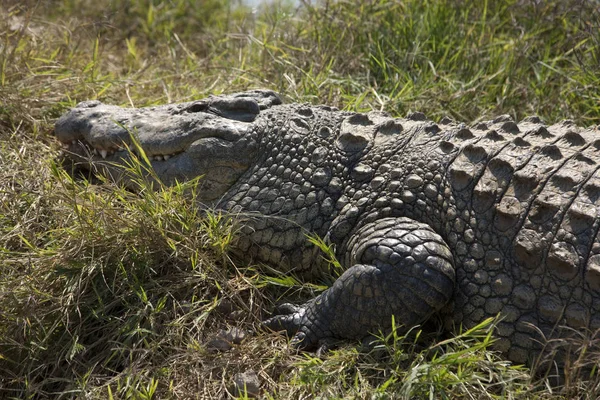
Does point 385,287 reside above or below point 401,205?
below

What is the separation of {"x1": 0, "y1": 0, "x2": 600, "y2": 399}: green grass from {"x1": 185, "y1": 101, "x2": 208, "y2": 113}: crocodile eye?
→ 51 centimetres

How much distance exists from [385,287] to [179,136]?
1477 millimetres

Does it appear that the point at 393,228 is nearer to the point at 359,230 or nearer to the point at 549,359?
the point at 359,230

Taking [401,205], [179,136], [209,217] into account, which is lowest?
[209,217]

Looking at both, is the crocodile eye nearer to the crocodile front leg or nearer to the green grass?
the green grass

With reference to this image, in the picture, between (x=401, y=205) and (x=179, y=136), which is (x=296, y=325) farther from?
(x=179, y=136)

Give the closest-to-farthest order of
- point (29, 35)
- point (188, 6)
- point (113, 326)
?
point (113, 326) → point (29, 35) → point (188, 6)

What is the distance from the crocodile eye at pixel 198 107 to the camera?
4.02 m

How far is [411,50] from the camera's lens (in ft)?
17.4

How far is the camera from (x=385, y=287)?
3107 millimetres

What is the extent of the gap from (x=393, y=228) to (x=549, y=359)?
0.86m

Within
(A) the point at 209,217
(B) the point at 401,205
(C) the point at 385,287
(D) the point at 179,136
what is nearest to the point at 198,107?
(D) the point at 179,136

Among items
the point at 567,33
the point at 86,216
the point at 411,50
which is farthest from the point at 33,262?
the point at 567,33

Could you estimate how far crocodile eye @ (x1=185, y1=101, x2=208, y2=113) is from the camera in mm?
4016
